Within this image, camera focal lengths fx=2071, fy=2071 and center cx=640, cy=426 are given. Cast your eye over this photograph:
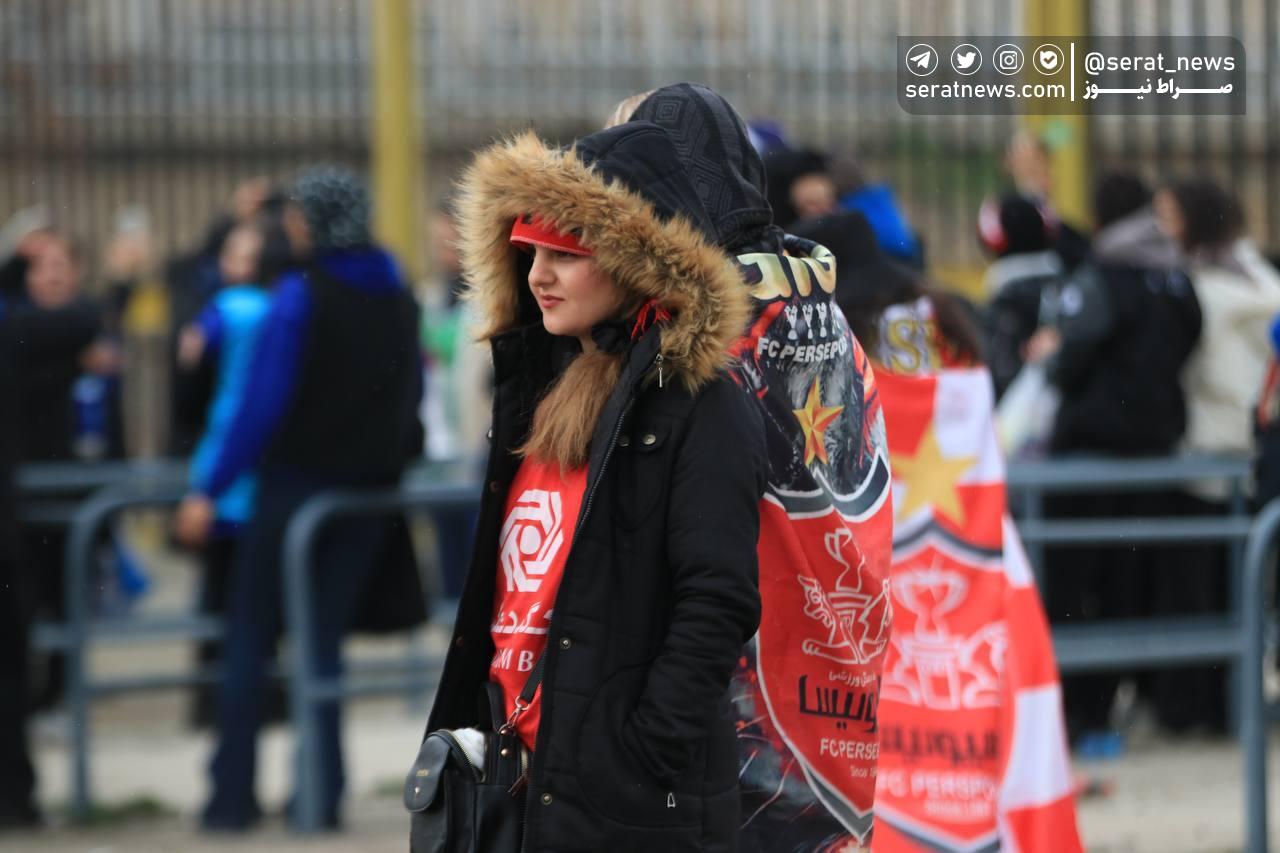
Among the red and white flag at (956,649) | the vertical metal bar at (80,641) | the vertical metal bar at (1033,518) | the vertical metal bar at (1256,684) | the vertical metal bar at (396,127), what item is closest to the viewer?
the red and white flag at (956,649)

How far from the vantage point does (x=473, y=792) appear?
9.74ft

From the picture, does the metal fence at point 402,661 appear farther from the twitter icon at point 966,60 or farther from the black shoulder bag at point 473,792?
the black shoulder bag at point 473,792

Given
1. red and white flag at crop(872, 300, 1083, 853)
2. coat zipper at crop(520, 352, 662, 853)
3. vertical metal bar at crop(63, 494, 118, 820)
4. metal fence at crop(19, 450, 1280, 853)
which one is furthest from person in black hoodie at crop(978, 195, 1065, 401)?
coat zipper at crop(520, 352, 662, 853)

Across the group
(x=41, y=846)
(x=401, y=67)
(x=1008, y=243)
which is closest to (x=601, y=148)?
(x=41, y=846)

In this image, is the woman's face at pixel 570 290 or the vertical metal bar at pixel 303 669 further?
the vertical metal bar at pixel 303 669

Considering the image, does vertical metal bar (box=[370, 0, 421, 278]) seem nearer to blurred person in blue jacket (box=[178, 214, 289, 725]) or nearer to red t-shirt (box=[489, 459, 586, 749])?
blurred person in blue jacket (box=[178, 214, 289, 725])

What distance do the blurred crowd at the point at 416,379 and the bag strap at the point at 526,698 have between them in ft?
4.74

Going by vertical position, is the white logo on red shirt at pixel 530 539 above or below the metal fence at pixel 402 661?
above

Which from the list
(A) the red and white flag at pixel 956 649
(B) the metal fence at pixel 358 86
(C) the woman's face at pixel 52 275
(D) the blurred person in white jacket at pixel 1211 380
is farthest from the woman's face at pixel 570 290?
(B) the metal fence at pixel 358 86

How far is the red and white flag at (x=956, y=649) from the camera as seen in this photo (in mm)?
4219

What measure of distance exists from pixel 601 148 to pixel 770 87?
8.83 meters

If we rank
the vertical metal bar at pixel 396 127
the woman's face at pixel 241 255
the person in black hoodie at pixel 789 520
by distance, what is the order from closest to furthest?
the person in black hoodie at pixel 789 520
the woman's face at pixel 241 255
the vertical metal bar at pixel 396 127

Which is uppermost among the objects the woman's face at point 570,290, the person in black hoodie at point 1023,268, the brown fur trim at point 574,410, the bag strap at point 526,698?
the person in black hoodie at point 1023,268

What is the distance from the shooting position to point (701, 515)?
9.41ft
